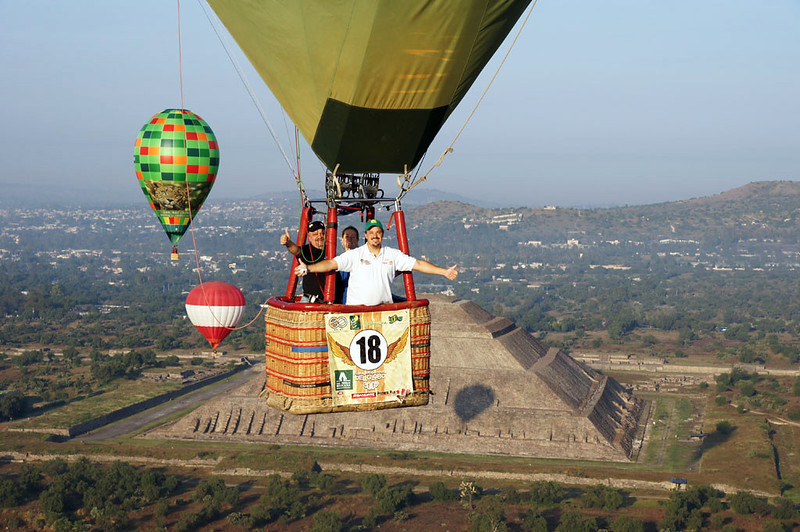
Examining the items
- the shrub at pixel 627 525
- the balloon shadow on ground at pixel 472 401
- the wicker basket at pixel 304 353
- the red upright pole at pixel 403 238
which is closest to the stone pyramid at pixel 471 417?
the balloon shadow on ground at pixel 472 401

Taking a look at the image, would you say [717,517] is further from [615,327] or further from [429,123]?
[615,327]

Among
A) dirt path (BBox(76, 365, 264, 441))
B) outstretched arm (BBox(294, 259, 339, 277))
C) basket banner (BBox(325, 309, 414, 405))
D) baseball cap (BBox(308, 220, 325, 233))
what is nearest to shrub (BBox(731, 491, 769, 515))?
basket banner (BBox(325, 309, 414, 405))

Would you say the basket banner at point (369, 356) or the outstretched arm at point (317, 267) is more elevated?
the outstretched arm at point (317, 267)

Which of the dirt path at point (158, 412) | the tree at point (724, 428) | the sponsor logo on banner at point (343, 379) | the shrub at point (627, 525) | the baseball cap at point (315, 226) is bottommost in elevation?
the dirt path at point (158, 412)

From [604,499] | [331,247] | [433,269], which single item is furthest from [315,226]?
[604,499]

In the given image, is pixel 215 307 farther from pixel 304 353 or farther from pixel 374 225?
pixel 374 225

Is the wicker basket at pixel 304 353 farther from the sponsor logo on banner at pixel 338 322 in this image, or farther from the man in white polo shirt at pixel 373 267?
the man in white polo shirt at pixel 373 267

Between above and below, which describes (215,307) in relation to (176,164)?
below

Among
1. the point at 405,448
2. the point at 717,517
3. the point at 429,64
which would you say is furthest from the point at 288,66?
the point at 405,448
